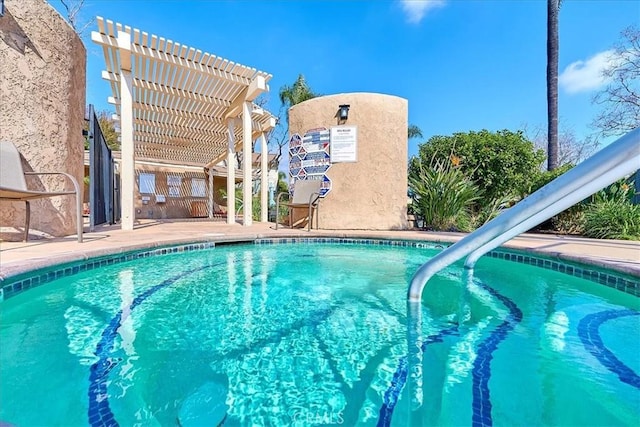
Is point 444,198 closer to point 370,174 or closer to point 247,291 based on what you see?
point 370,174

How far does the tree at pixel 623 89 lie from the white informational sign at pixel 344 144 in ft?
32.0

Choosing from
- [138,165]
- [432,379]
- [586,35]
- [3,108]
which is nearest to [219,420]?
[432,379]

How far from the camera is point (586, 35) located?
10750 millimetres

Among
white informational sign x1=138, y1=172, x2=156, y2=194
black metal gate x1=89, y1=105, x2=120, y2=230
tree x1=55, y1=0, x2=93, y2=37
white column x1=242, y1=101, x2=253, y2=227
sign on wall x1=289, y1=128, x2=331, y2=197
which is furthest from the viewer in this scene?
tree x1=55, y1=0, x2=93, y2=37

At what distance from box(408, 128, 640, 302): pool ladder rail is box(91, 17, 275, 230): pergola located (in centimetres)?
632

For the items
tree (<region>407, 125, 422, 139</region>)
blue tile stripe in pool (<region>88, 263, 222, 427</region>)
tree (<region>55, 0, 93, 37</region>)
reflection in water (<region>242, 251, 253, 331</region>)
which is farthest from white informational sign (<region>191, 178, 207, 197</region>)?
blue tile stripe in pool (<region>88, 263, 222, 427</region>)

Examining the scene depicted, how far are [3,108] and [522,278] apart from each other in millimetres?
6440

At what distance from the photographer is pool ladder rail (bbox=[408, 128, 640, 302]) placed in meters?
0.88

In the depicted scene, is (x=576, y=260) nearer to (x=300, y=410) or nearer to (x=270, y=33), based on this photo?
(x=300, y=410)

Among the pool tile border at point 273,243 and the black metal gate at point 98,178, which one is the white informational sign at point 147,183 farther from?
the pool tile border at point 273,243

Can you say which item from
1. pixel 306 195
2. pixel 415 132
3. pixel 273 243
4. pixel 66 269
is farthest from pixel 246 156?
pixel 415 132

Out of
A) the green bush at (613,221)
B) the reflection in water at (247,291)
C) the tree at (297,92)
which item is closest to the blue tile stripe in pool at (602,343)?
the reflection in water at (247,291)

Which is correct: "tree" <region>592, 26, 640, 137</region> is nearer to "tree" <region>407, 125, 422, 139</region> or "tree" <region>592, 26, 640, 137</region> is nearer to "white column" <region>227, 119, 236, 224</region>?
"tree" <region>407, 125, 422, 139</region>

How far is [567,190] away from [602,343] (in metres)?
1.33
